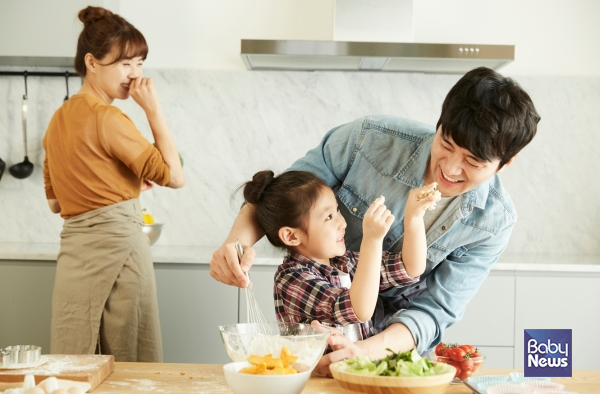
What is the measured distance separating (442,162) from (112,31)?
1.24m

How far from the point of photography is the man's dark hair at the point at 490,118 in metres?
1.28

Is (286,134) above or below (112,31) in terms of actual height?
below

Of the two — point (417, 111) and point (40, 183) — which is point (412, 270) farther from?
point (40, 183)

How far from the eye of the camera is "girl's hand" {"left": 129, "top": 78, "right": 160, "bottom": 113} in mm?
2217

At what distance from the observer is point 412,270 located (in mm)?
1551

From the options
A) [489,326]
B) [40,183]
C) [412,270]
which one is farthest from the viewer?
[40,183]

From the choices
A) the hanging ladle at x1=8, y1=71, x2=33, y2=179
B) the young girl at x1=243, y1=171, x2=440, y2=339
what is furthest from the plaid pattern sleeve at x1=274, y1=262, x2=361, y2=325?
the hanging ladle at x1=8, y1=71, x2=33, y2=179

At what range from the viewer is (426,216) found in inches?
65.1

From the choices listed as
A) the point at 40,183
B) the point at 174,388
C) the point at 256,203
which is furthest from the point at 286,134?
the point at 174,388

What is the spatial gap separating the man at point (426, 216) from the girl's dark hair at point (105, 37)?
80cm

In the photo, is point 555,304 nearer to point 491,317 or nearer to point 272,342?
point 491,317

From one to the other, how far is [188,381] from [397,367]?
1.53ft

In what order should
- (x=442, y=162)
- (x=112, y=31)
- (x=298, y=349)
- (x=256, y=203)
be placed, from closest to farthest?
(x=298, y=349) → (x=442, y=162) → (x=256, y=203) → (x=112, y=31)

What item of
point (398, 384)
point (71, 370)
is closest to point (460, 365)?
point (398, 384)
